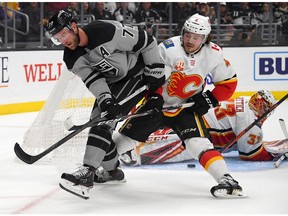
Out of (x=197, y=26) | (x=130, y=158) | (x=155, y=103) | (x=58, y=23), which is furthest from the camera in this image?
(x=130, y=158)

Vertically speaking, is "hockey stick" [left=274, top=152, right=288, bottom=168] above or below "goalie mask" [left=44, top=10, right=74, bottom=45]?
below

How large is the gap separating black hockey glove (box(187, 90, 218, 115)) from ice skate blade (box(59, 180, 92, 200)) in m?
0.76

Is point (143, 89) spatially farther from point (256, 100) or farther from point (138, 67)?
point (256, 100)

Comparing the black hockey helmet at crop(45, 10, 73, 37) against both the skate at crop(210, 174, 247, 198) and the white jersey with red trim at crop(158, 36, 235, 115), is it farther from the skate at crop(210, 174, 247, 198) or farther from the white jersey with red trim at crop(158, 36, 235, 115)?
the skate at crop(210, 174, 247, 198)

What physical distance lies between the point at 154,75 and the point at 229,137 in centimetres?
113

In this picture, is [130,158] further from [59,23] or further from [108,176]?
[59,23]

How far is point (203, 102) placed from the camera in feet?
12.4

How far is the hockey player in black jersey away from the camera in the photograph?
3389mm

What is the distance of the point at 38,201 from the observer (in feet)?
11.5

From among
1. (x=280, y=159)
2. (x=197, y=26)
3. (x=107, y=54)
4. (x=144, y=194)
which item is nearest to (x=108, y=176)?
(x=144, y=194)

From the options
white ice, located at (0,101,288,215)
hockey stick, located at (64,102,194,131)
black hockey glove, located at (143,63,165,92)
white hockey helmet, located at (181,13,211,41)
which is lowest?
white ice, located at (0,101,288,215)

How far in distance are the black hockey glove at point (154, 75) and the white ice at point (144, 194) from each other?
1.79 feet

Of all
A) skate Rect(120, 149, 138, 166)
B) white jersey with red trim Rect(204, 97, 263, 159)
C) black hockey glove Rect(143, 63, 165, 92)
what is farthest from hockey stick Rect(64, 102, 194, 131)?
white jersey with red trim Rect(204, 97, 263, 159)

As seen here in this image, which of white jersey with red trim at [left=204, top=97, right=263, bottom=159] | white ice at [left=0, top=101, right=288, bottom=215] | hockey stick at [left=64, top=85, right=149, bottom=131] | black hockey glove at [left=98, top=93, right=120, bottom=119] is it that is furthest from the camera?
white jersey with red trim at [left=204, top=97, right=263, bottom=159]
